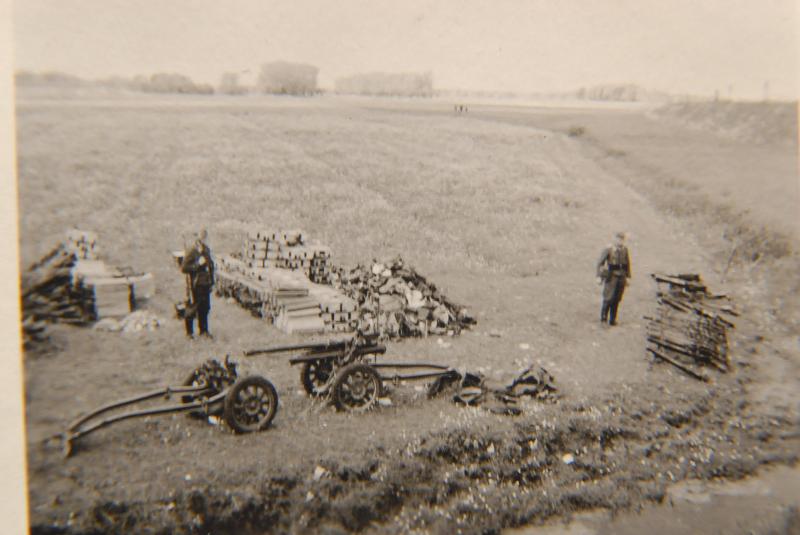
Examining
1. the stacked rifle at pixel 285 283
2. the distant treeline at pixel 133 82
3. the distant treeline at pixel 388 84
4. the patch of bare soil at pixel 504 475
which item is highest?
the distant treeline at pixel 388 84

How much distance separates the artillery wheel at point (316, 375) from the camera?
22.9ft

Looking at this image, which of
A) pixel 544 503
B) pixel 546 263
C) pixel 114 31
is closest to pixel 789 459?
pixel 544 503

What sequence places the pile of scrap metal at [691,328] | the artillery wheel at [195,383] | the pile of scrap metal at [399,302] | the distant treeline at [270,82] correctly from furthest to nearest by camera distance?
the pile of scrap metal at [399,302] → the pile of scrap metal at [691,328] → the artillery wheel at [195,383] → the distant treeline at [270,82]

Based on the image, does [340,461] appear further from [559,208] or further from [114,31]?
[559,208]

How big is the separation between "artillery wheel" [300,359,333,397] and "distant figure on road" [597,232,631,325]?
5.36 meters

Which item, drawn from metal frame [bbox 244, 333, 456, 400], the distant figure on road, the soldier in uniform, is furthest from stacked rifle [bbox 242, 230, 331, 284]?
the distant figure on road

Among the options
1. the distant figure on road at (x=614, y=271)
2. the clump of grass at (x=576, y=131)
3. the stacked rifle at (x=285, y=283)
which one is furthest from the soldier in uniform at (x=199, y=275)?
the clump of grass at (x=576, y=131)

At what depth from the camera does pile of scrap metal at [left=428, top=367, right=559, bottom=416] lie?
7.40m

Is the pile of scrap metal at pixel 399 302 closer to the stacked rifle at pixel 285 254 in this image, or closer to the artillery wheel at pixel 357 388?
the stacked rifle at pixel 285 254

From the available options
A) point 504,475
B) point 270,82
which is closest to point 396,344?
point 504,475

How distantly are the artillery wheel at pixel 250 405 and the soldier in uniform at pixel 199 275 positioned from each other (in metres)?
1.82

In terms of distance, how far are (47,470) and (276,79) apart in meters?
4.96

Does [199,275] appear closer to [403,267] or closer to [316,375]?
[316,375]

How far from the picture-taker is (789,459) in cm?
741
